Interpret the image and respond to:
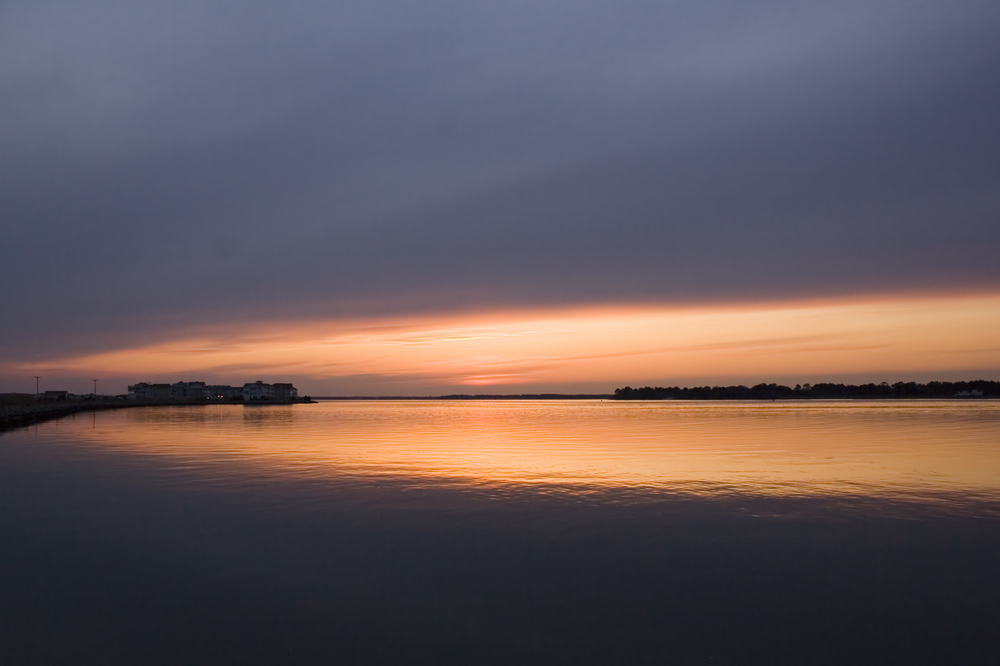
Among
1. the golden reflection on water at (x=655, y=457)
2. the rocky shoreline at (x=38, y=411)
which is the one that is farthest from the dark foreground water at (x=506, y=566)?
the rocky shoreline at (x=38, y=411)

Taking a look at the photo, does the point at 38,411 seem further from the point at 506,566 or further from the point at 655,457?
the point at 506,566

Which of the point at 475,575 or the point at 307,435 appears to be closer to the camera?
the point at 475,575

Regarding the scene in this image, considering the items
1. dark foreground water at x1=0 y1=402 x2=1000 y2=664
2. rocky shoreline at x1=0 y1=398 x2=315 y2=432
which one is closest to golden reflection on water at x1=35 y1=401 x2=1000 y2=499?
dark foreground water at x1=0 y1=402 x2=1000 y2=664

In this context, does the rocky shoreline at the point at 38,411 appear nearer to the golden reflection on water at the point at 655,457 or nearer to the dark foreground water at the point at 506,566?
the golden reflection on water at the point at 655,457

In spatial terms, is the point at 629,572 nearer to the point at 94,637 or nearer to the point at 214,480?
the point at 94,637

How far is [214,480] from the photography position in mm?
23641

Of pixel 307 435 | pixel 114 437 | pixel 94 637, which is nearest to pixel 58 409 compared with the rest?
pixel 114 437

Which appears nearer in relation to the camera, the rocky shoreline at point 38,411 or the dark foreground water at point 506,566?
the dark foreground water at point 506,566

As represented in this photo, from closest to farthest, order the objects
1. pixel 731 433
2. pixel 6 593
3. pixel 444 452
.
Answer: pixel 6 593, pixel 444 452, pixel 731 433

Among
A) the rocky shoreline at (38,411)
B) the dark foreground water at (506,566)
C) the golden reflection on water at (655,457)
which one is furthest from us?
the rocky shoreline at (38,411)

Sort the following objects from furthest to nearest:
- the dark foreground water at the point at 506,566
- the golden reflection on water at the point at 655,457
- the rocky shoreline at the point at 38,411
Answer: the rocky shoreline at the point at 38,411
the golden reflection on water at the point at 655,457
the dark foreground water at the point at 506,566

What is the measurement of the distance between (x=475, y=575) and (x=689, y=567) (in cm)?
416

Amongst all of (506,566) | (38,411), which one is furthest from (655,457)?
(38,411)

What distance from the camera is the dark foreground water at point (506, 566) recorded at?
9031 mm
